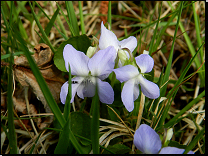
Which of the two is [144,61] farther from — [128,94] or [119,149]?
[119,149]

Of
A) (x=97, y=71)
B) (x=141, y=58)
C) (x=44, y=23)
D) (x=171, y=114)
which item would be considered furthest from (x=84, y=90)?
(x=44, y=23)

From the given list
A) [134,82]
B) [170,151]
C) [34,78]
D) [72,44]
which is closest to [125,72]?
[134,82]

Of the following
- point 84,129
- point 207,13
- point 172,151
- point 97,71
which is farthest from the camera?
point 207,13

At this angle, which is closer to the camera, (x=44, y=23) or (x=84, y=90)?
(x=84, y=90)

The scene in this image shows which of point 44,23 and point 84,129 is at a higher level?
point 44,23

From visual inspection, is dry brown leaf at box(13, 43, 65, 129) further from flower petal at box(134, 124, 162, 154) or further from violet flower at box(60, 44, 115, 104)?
flower petal at box(134, 124, 162, 154)

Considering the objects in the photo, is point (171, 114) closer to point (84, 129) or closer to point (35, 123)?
point (84, 129)
